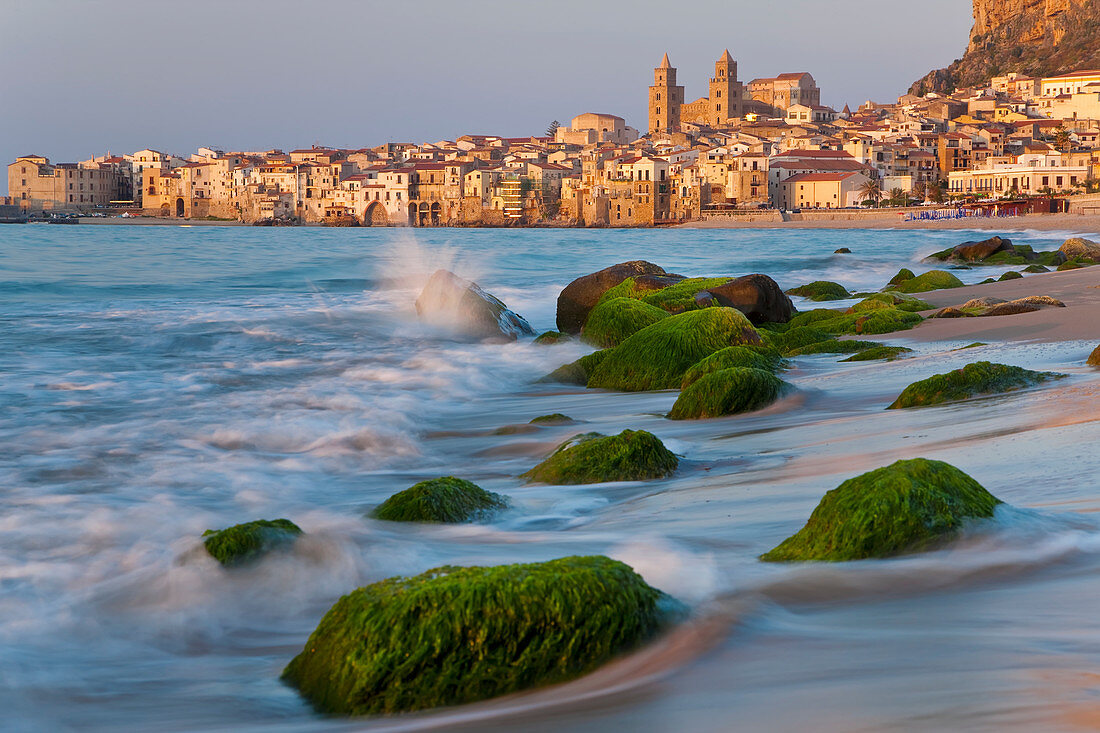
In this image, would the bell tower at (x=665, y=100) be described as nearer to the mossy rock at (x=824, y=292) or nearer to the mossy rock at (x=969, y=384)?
the mossy rock at (x=824, y=292)

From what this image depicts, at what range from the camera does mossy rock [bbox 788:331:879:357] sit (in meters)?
10.1

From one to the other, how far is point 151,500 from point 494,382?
17.2ft

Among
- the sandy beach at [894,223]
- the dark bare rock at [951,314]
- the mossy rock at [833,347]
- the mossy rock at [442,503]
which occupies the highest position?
the sandy beach at [894,223]

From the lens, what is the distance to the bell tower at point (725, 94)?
163 metres

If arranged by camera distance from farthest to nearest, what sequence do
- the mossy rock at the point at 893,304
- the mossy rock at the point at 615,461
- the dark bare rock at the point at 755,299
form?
the mossy rock at the point at 893,304, the dark bare rock at the point at 755,299, the mossy rock at the point at 615,461

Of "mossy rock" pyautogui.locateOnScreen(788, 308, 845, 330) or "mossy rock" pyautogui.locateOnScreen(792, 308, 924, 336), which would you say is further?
"mossy rock" pyautogui.locateOnScreen(788, 308, 845, 330)

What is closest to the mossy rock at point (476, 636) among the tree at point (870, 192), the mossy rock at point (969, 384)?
the mossy rock at point (969, 384)

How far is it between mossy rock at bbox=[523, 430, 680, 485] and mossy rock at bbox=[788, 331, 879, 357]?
183 inches

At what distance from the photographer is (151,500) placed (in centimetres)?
604

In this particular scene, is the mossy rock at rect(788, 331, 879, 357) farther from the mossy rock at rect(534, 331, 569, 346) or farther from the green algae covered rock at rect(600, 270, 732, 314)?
the mossy rock at rect(534, 331, 569, 346)

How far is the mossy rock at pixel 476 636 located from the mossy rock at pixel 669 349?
20.3 feet

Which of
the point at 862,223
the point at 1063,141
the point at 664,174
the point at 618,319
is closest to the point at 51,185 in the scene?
the point at 664,174

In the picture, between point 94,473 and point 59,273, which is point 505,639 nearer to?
point 94,473

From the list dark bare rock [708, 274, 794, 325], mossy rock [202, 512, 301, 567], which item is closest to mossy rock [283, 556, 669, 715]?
mossy rock [202, 512, 301, 567]
